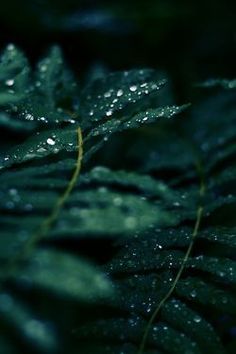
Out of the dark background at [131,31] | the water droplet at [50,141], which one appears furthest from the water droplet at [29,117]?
the dark background at [131,31]

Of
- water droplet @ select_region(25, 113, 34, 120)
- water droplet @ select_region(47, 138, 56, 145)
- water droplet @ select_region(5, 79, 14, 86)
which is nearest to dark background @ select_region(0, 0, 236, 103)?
water droplet @ select_region(5, 79, 14, 86)

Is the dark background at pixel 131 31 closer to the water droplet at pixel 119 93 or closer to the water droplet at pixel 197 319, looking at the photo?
the water droplet at pixel 119 93

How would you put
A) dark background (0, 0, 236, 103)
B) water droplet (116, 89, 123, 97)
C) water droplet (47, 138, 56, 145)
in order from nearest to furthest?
1. water droplet (47, 138, 56, 145)
2. water droplet (116, 89, 123, 97)
3. dark background (0, 0, 236, 103)

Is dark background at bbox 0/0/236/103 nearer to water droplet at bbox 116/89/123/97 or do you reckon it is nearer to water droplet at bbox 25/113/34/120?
water droplet at bbox 116/89/123/97

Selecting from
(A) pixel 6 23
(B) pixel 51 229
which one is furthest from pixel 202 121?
(B) pixel 51 229

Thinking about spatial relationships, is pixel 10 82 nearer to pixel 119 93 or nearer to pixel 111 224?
pixel 119 93

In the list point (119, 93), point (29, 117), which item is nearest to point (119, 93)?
point (119, 93)
